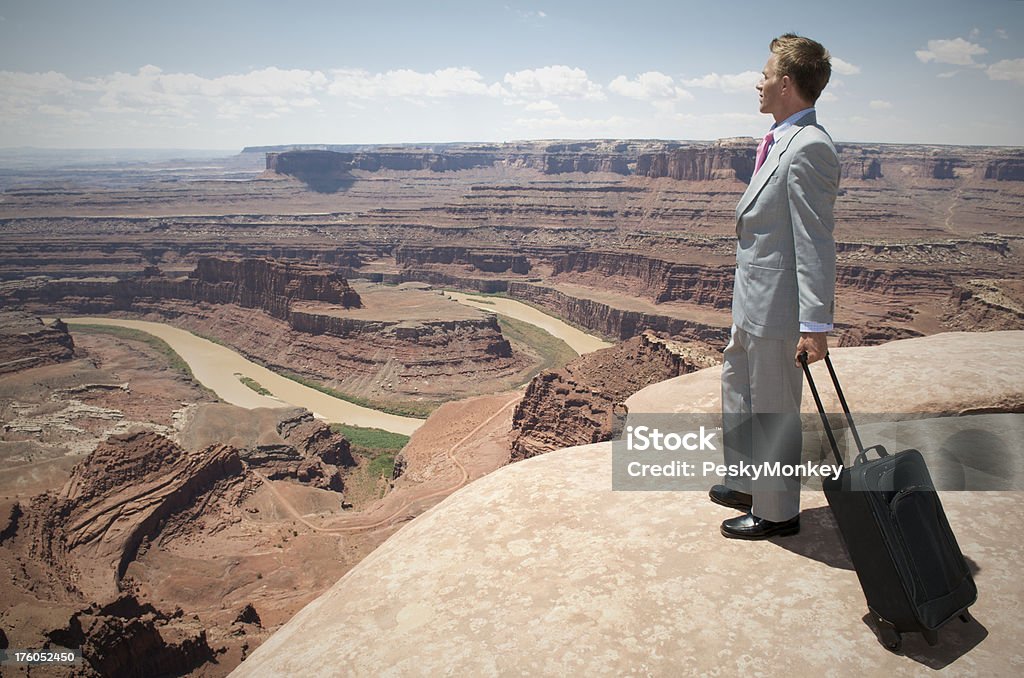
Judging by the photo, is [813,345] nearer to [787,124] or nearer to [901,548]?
[901,548]

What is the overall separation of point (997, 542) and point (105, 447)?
795 inches

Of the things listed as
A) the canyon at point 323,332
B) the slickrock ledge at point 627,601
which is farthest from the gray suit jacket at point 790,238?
the canyon at point 323,332

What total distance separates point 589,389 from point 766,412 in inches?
587

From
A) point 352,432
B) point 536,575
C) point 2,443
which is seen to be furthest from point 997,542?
point 352,432

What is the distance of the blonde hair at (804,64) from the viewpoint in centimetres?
347

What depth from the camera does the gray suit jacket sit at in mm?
3266

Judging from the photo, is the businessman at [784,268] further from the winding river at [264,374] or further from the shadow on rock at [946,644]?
the winding river at [264,374]

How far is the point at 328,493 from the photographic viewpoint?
21031 mm

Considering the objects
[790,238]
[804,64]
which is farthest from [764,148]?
[790,238]

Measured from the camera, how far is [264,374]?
4412cm

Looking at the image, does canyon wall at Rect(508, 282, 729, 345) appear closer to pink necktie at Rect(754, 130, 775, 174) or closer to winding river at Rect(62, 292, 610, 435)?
winding river at Rect(62, 292, 610, 435)

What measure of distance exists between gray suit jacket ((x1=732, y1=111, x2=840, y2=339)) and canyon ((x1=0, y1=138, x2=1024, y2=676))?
993 cm

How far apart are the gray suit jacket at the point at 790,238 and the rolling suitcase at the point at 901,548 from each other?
0.82m

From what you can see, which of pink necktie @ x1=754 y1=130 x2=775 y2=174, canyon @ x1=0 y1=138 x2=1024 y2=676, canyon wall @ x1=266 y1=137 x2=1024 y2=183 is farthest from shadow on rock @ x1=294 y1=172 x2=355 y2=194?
pink necktie @ x1=754 y1=130 x2=775 y2=174
